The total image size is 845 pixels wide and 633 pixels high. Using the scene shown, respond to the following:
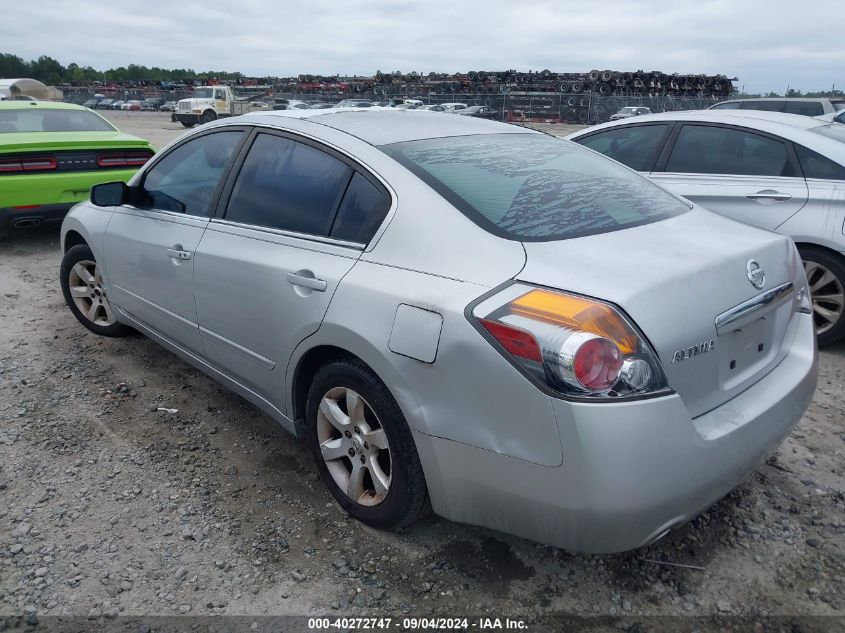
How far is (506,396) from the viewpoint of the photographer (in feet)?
6.30

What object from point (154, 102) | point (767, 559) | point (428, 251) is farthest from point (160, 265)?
point (154, 102)

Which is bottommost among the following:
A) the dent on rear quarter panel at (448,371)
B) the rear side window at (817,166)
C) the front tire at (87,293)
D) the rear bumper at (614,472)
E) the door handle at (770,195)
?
the front tire at (87,293)

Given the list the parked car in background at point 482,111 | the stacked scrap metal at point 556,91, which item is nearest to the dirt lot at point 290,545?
the parked car in background at point 482,111

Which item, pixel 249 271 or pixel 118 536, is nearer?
pixel 118 536

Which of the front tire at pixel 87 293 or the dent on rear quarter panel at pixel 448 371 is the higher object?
the dent on rear quarter panel at pixel 448 371

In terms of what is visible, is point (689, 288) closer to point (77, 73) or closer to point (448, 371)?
point (448, 371)

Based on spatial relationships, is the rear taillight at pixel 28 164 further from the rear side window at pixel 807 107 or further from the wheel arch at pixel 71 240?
the rear side window at pixel 807 107

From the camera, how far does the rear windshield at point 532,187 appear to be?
2.30m

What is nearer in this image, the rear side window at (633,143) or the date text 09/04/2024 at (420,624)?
the date text 09/04/2024 at (420,624)

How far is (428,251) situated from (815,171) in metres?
3.48

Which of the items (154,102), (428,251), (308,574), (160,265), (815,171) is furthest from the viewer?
(154,102)

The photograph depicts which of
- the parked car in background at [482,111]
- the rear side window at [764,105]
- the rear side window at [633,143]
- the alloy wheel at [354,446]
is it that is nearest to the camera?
the alloy wheel at [354,446]

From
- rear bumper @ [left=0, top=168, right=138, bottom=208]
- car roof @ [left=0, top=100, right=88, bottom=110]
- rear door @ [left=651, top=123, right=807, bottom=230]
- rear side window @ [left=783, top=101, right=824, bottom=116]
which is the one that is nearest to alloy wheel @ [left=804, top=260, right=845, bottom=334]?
rear door @ [left=651, top=123, right=807, bottom=230]

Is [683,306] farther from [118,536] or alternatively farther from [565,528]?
[118,536]
